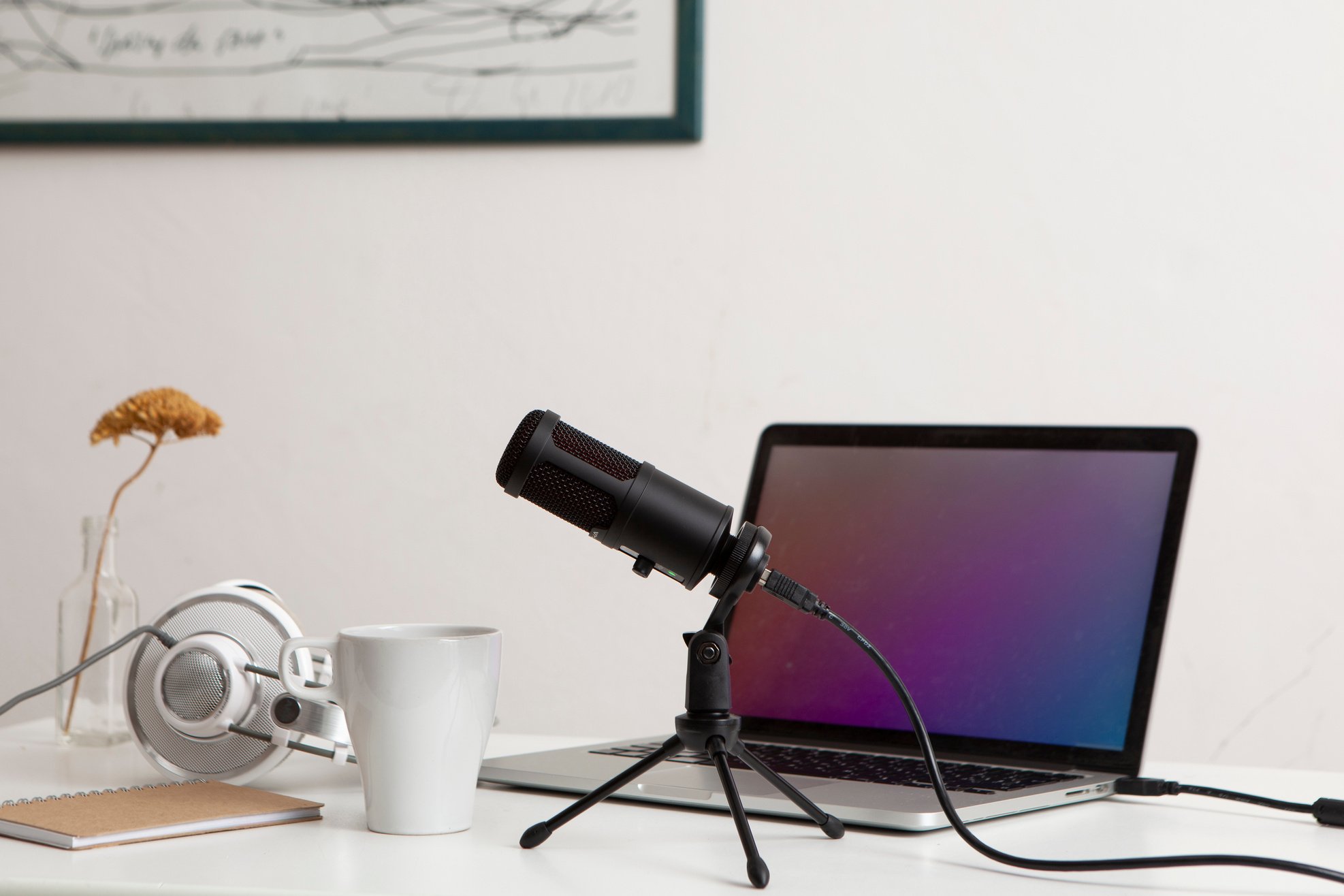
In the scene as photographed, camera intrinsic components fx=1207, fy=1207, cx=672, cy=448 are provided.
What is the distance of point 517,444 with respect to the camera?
A: 25.6 inches

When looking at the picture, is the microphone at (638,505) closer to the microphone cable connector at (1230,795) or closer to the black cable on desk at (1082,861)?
the black cable on desk at (1082,861)

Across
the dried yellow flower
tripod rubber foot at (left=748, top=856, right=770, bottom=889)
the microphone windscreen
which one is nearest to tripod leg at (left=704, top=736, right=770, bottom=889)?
tripod rubber foot at (left=748, top=856, right=770, bottom=889)

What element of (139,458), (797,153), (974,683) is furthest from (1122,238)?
(139,458)

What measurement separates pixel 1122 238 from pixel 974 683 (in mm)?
884

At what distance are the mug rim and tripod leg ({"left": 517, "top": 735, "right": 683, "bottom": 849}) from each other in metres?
0.10

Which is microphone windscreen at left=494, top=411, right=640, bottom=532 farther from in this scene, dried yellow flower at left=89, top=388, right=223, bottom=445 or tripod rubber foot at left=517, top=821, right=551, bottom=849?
dried yellow flower at left=89, top=388, right=223, bottom=445

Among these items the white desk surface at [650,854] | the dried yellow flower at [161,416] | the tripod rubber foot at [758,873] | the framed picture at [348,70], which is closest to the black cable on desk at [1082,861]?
the white desk surface at [650,854]

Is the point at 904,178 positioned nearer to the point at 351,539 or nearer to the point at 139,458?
the point at 351,539

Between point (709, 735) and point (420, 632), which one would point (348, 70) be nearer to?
point (420, 632)

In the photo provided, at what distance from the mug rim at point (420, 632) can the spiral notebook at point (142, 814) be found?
0.10 metres

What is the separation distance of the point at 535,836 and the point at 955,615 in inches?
16.2

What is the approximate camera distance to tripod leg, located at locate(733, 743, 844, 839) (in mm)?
624

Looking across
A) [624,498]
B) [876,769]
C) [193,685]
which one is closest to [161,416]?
[193,685]

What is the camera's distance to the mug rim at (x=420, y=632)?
25.8 inches
